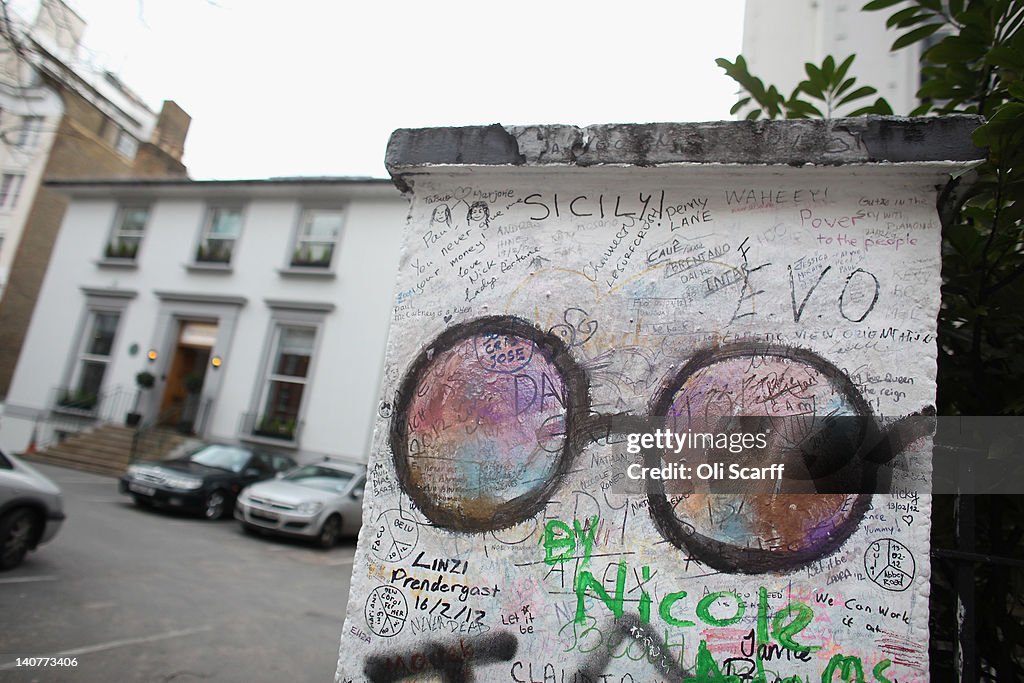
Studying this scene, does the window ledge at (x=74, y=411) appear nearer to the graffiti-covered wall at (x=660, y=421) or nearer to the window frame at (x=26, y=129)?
the window frame at (x=26, y=129)

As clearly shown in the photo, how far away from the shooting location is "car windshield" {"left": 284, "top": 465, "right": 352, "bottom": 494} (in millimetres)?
11336

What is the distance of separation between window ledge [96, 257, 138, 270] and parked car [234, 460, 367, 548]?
10.6 m

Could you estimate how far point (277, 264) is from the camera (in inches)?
670

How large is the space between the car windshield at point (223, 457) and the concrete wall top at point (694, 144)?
11153mm

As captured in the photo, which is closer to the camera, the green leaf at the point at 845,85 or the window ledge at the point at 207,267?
the green leaf at the point at 845,85

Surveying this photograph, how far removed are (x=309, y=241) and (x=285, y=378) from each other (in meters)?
3.71

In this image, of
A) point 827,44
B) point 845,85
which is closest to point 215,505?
point 845,85

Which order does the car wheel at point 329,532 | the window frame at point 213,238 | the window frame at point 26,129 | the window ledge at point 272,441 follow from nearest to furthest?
the window frame at point 26,129 < the car wheel at point 329,532 < the window ledge at point 272,441 < the window frame at point 213,238

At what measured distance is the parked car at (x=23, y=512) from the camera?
21.0 feet

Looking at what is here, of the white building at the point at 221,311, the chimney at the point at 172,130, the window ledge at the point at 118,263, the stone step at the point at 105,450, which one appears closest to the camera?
the stone step at the point at 105,450

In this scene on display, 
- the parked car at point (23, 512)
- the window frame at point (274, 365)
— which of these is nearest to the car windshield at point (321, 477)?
the window frame at point (274, 365)

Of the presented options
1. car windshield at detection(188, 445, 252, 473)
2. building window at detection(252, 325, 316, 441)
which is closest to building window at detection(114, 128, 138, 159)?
building window at detection(252, 325, 316, 441)

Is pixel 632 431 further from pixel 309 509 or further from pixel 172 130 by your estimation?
pixel 172 130

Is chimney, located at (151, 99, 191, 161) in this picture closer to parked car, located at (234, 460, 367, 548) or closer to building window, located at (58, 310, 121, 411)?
Answer: building window, located at (58, 310, 121, 411)
